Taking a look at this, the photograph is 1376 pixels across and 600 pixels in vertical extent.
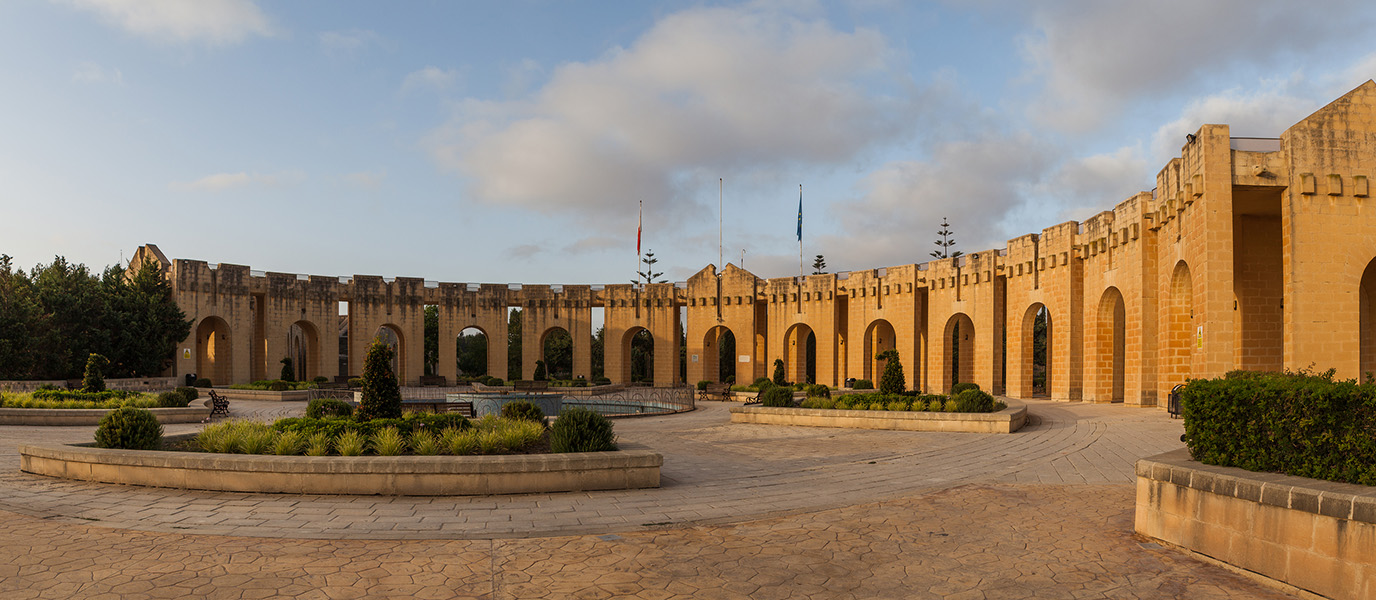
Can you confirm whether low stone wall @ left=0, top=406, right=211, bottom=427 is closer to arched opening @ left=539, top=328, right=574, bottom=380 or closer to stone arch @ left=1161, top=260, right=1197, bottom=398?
stone arch @ left=1161, top=260, right=1197, bottom=398

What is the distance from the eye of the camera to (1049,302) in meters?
25.9

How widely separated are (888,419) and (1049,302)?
40.2 feet

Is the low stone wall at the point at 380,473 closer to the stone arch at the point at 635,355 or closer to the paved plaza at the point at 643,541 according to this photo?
the paved plaza at the point at 643,541

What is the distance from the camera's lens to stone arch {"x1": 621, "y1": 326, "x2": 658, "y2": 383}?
4056 cm

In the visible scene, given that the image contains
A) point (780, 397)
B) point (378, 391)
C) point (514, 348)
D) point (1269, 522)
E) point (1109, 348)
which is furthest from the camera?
point (514, 348)

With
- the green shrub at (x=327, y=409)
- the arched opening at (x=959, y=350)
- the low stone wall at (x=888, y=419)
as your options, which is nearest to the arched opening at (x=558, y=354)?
the arched opening at (x=959, y=350)

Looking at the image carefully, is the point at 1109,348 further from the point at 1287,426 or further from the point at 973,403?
the point at 1287,426

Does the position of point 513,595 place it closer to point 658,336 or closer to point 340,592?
point 340,592

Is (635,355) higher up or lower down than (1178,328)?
lower down

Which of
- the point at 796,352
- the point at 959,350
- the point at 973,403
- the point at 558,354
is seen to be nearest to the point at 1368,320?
the point at 973,403

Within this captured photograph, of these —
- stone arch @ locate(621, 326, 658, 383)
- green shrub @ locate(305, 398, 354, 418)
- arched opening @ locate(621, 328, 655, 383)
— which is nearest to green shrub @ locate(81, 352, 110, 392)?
green shrub @ locate(305, 398, 354, 418)

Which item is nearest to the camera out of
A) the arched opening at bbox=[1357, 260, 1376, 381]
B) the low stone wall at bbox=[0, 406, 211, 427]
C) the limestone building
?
the limestone building

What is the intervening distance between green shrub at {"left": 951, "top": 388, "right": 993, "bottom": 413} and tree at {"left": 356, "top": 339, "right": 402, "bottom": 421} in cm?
1132

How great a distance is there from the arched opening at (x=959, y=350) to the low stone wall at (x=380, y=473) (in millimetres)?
24164
